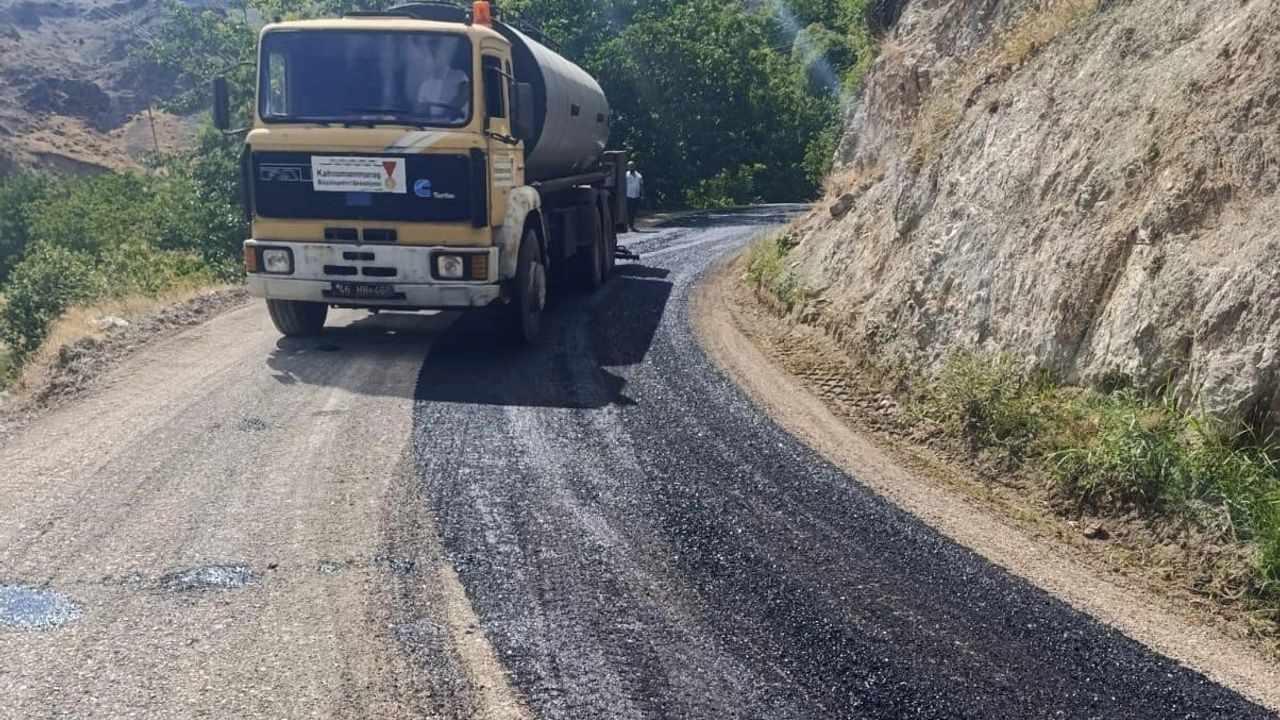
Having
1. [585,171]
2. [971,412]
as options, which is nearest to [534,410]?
[971,412]

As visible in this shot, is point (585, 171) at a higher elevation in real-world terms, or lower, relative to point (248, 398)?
higher

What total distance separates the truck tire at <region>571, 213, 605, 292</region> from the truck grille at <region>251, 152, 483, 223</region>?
15.1ft

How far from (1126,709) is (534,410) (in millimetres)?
4908

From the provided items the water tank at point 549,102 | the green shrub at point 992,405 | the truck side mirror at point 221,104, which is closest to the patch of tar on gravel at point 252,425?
the truck side mirror at point 221,104

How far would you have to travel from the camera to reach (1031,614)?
4766mm

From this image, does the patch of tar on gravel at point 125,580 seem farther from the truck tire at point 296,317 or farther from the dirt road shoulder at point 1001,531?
the truck tire at point 296,317

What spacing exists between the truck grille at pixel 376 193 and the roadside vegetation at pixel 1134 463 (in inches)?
171

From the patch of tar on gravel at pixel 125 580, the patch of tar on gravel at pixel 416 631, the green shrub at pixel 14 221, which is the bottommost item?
the green shrub at pixel 14 221

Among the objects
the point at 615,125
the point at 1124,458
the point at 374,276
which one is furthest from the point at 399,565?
the point at 615,125

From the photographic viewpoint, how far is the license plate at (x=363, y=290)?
9234mm

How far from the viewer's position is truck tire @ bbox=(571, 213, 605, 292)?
45.0 ft

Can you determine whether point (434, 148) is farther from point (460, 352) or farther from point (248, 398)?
point (248, 398)

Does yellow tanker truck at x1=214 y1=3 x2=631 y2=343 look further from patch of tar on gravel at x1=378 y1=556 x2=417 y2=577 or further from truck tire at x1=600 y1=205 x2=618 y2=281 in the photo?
truck tire at x1=600 y1=205 x2=618 y2=281

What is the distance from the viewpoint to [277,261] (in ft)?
30.4
